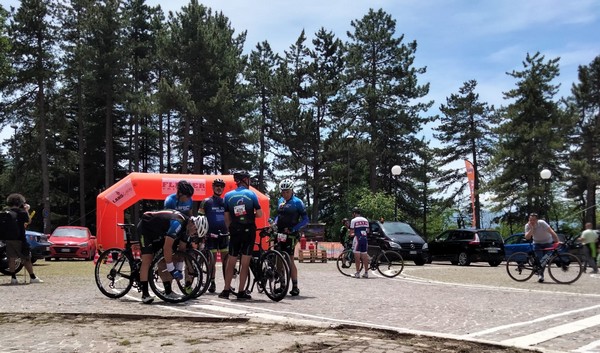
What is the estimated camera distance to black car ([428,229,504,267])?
83.0ft

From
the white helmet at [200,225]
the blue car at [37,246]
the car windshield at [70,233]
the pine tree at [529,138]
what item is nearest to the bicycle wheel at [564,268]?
the white helmet at [200,225]

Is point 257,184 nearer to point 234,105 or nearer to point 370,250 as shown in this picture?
point 234,105

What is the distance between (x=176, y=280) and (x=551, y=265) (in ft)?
31.5

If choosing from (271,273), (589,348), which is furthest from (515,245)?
(589,348)

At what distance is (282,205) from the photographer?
9883mm

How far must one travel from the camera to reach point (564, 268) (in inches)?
559

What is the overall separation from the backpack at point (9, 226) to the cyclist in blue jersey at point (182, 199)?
4962mm

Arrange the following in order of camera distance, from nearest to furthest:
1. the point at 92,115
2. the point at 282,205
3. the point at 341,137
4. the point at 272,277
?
the point at 272,277, the point at 282,205, the point at 341,137, the point at 92,115

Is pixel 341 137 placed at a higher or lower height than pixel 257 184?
higher

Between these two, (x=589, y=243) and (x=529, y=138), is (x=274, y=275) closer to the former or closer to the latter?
(x=589, y=243)

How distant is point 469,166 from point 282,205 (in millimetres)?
26351

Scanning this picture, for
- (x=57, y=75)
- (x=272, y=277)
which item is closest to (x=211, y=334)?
(x=272, y=277)

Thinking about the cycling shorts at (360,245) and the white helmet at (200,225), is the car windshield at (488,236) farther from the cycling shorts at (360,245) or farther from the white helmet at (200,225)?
the white helmet at (200,225)

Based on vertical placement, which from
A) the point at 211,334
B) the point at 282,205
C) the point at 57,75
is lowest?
the point at 211,334
